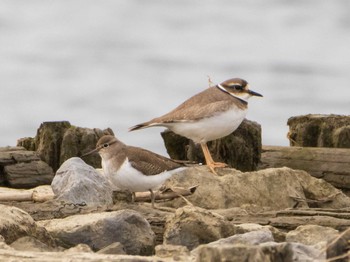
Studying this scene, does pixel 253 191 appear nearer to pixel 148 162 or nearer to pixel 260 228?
pixel 148 162

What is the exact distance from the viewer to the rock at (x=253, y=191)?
15961 mm

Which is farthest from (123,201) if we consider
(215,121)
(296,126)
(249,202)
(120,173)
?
(296,126)

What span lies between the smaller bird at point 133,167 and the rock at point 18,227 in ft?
9.83

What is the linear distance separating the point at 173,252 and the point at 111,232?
58.5 inches

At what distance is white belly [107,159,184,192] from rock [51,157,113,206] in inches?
10.7

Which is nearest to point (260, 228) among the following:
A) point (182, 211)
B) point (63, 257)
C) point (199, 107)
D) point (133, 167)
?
point (182, 211)

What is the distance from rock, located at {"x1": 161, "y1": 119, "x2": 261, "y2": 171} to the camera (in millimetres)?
Result: 18453

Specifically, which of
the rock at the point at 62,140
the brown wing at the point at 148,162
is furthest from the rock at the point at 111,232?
the rock at the point at 62,140

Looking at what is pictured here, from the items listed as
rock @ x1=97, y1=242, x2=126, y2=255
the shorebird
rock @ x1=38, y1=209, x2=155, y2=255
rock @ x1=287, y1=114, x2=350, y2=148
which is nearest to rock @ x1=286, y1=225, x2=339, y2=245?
rock @ x1=38, y1=209, x2=155, y2=255

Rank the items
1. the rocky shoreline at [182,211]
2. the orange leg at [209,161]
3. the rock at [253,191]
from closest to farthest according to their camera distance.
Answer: the rocky shoreline at [182,211], the rock at [253,191], the orange leg at [209,161]

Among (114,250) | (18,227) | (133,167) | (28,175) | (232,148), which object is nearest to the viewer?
(114,250)

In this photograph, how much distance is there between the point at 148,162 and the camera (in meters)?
15.7

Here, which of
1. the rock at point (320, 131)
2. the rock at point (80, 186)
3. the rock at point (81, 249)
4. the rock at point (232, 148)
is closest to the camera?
the rock at point (81, 249)

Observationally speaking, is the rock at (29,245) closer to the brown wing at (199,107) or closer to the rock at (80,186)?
the rock at (80,186)
